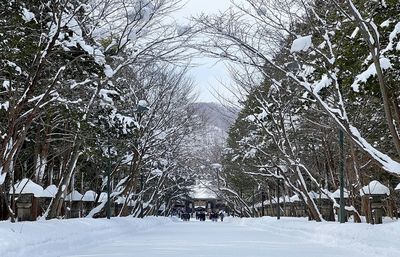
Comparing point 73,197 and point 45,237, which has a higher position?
point 73,197

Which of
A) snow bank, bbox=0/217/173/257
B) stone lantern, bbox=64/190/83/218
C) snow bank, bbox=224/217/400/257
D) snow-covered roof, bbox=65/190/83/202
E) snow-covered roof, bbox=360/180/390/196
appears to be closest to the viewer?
snow bank, bbox=0/217/173/257

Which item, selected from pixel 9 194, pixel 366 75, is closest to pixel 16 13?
pixel 366 75

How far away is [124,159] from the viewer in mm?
29984

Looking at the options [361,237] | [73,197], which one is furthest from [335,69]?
[73,197]

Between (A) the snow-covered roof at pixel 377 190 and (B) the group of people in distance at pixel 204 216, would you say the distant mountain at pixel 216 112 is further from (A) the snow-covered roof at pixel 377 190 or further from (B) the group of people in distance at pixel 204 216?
(B) the group of people in distance at pixel 204 216

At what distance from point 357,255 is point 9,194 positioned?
14697 mm

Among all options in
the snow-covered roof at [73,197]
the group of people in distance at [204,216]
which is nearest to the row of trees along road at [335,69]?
the snow-covered roof at [73,197]

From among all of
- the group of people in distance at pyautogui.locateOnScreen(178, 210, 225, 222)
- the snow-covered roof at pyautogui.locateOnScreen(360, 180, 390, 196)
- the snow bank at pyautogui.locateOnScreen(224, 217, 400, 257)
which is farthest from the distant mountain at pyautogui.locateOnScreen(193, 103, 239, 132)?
the group of people in distance at pyautogui.locateOnScreen(178, 210, 225, 222)

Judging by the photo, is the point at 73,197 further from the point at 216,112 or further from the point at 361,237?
the point at 361,237

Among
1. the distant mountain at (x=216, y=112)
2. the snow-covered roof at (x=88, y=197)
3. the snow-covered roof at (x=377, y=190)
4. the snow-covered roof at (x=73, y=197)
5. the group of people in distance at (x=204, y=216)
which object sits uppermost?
the distant mountain at (x=216, y=112)

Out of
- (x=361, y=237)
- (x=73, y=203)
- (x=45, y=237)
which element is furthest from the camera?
(x=73, y=203)

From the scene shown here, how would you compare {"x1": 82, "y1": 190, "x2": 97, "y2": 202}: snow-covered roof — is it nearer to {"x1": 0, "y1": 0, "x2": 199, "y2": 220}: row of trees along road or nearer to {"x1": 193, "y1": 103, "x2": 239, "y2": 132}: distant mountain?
{"x1": 0, "y1": 0, "x2": 199, "y2": 220}: row of trees along road

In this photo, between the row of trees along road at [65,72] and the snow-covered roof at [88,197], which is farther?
the snow-covered roof at [88,197]

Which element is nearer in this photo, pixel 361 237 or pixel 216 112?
pixel 361 237
